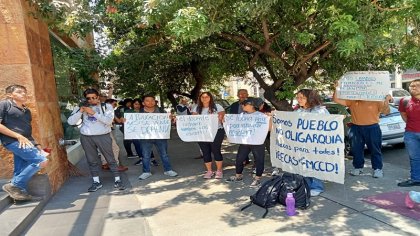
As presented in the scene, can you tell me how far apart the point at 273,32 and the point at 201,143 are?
253 cm

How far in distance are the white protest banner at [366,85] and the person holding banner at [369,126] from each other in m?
0.17

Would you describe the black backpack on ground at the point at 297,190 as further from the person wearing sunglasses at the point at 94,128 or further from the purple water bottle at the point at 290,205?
the person wearing sunglasses at the point at 94,128

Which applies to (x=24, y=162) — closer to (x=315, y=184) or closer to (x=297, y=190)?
(x=297, y=190)

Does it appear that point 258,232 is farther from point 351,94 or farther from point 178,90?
point 178,90

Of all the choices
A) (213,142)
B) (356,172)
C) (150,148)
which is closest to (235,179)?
(213,142)

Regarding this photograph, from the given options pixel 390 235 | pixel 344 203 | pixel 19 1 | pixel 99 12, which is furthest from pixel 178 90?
pixel 390 235

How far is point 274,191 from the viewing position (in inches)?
188

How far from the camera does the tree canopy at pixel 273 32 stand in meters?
4.35

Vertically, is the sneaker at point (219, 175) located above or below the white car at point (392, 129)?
below

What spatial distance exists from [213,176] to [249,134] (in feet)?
4.35

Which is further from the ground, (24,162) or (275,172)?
(24,162)

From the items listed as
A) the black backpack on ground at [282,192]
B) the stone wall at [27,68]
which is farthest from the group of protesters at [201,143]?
the black backpack on ground at [282,192]

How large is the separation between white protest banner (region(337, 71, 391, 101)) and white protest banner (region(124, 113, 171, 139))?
10.8 ft

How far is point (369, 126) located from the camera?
5.83 meters
